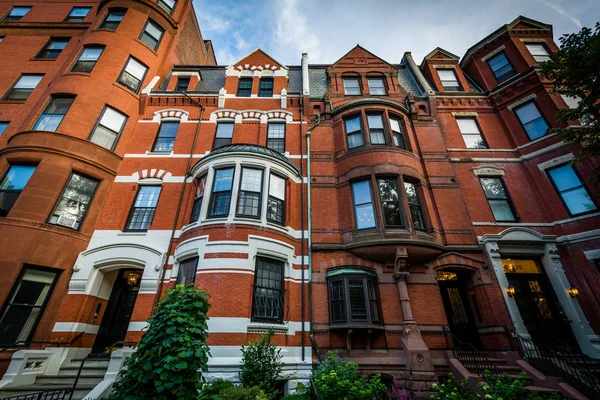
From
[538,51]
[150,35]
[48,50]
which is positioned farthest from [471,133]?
[48,50]

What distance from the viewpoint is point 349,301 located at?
9.61m

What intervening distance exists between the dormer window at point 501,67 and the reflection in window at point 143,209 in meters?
20.3

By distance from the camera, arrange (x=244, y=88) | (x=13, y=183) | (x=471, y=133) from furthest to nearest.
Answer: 1. (x=244, y=88)
2. (x=471, y=133)
3. (x=13, y=183)

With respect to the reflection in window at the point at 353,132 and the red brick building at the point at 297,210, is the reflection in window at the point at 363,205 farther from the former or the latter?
the reflection in window at the point at 353,132

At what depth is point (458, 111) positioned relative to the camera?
1477cm

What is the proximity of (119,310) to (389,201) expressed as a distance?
12.4 m

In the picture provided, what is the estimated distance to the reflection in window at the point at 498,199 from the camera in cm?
1208

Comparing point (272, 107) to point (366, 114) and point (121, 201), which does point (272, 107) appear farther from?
point (121, 201)

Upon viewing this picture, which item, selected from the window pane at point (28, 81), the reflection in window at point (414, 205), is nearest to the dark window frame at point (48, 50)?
the window pane at point (28, 81)

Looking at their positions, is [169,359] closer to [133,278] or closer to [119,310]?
[133,278]

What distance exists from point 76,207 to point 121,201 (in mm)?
1591

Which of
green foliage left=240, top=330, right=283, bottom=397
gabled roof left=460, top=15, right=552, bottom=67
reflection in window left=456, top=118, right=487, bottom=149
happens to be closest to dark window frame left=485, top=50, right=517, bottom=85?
gabled roof left=460, top=15, right=552, bottom=67

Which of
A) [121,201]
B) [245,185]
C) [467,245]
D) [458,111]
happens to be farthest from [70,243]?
[458,111]

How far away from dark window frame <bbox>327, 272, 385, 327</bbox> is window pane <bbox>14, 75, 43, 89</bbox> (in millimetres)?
20692
